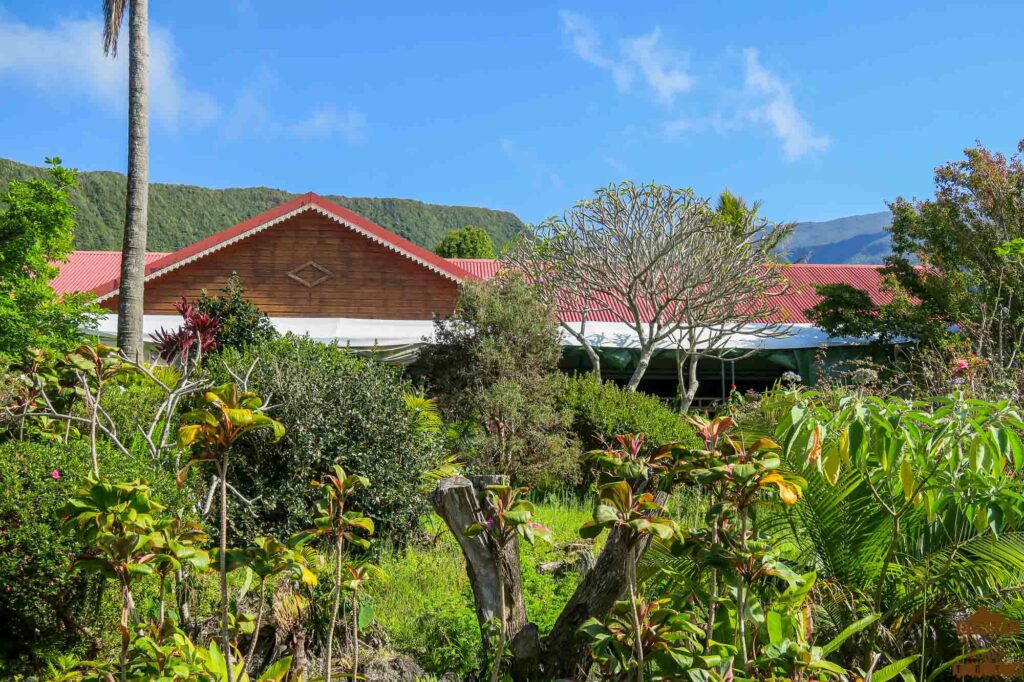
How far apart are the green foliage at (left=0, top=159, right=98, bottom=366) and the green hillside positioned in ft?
227

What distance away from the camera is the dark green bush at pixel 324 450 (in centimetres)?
718

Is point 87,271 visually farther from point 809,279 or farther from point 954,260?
point 954,260

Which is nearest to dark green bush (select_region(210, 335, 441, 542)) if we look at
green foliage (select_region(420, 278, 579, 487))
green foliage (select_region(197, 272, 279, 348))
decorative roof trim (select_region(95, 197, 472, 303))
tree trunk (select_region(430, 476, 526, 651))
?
green foliage (select_region(420, 278, 579, 487))

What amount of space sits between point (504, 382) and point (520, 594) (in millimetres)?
7077

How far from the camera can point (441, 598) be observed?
18.6ft

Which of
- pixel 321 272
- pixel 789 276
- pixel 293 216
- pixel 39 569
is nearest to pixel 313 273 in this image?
pixel 321 272

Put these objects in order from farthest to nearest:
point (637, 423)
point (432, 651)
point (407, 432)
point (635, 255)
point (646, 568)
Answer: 1. point (635, 255)
2. point (637, 423)
3. point (407, 432)
4. point (432, 651)
5. point (646, 568)

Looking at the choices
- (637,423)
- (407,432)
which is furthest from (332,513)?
(637,423)

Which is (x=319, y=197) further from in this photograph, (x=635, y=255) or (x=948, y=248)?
(x=948, y=248)

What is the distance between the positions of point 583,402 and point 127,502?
9644 millimetres

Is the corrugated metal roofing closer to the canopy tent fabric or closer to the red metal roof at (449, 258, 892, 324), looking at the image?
the red metal roof at (449, 258, 892, 324)

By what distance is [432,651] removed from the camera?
14.9ft

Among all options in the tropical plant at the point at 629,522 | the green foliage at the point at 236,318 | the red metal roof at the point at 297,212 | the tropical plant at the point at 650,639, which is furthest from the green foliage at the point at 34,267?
the tropical plant at the point at 629,522

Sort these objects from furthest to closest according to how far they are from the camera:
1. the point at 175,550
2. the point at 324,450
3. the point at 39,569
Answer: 1. the point at 324,450
2. the point at 39,569
3. the point at 175,550
